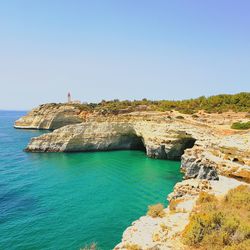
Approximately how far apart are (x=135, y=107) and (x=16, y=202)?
3792 centimetres

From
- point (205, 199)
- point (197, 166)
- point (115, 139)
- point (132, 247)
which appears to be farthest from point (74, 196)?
point (115, 139)

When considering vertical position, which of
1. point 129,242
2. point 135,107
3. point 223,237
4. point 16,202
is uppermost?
point 135,107

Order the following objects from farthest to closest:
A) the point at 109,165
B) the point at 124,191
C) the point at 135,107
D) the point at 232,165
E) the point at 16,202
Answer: the point at 135,107, the point at 109,165, the point at 124,191, the point at 16,202, the point at 232,165

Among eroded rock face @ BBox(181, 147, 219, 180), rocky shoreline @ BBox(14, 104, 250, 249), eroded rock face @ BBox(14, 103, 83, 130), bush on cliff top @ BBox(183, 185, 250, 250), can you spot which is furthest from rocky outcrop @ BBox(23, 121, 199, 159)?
eroded rock face @ BBox(14, 103, 83, 130)

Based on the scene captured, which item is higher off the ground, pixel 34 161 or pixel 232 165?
pixel 232 165

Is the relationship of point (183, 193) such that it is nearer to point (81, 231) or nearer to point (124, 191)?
point (81, 231)

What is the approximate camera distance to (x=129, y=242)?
355 inches

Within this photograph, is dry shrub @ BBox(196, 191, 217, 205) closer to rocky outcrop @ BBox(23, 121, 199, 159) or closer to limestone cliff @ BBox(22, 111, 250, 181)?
limestone cliff @ BBox(22, 111, 250, 181)

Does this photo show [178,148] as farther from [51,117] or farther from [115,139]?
[51,117]

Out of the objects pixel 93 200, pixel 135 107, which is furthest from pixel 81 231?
pixel 135 107

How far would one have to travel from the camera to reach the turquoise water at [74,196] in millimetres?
14539

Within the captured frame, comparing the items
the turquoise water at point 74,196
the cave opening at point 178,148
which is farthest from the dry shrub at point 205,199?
the cave opening at point 178,148

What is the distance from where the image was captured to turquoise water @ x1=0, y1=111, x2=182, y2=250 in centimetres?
1454

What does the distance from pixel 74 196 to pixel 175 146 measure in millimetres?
17596
